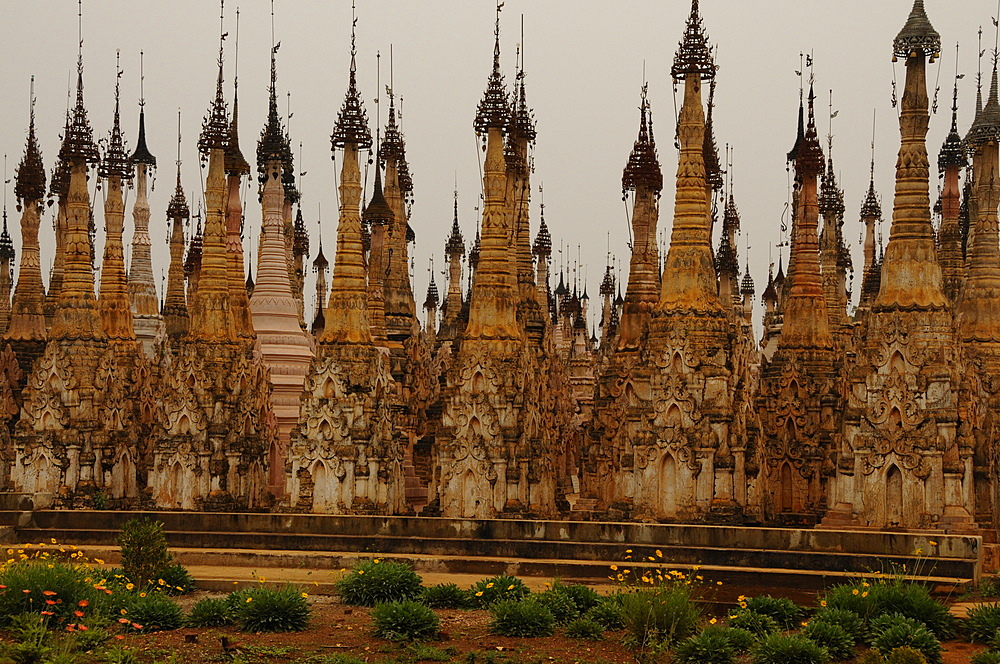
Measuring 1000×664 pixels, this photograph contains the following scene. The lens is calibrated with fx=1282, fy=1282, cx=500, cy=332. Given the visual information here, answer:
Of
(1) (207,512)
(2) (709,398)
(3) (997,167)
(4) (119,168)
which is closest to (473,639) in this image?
(2) (709,398)

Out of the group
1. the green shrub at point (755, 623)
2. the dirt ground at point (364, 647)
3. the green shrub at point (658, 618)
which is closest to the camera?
the dirt ground at point (364, 647)

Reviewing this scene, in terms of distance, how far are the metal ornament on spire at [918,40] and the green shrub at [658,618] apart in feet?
42.0

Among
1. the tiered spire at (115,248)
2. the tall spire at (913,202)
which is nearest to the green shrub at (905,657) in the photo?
the tall spire at (913,202)

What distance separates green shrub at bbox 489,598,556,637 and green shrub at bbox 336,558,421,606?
7.20 feet

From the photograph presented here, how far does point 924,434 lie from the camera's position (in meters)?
23.2

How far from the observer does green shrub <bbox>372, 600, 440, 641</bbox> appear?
666 inches

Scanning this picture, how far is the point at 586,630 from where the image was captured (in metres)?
17.1

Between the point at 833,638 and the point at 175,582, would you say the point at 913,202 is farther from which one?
the point at 175,582

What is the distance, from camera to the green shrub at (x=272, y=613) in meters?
17.4

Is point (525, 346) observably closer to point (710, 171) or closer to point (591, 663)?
point (710, 171)

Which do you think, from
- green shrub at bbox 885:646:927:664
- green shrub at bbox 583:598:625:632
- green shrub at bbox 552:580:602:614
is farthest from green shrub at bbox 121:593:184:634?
green shrub at bbox 885:646:927:664

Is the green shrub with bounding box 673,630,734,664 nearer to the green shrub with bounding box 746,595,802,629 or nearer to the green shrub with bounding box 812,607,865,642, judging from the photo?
the green shrub with bounding box 812,607,865,642

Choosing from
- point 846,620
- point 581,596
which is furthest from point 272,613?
point 846,620

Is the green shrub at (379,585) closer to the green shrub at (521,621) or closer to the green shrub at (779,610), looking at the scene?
the green shrub at (521,621)
